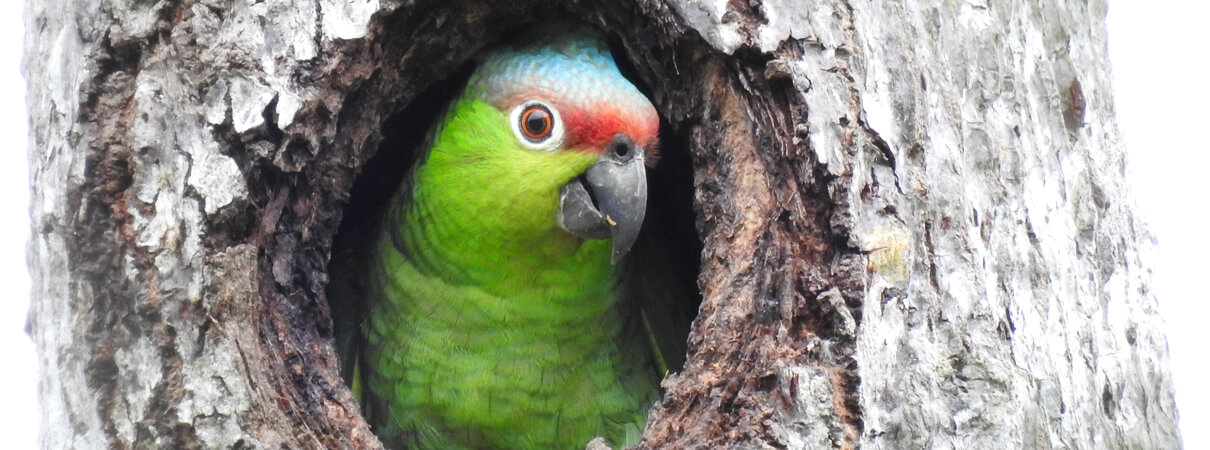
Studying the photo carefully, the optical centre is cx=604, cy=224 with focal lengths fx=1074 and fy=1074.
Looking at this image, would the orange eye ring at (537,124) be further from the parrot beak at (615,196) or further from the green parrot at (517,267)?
the parrot beak at (615,196)

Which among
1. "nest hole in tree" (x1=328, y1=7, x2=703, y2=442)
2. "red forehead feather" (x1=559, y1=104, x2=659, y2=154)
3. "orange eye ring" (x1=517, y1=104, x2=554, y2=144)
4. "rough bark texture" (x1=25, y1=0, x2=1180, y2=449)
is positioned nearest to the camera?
"rough bark texture" (x1=25, y1=0, x2=1180, y2=449)

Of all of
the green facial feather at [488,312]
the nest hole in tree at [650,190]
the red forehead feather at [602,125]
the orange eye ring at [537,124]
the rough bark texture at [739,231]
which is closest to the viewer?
the rough bark texture at [739,231]

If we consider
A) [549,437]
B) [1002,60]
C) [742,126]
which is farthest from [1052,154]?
[549,437]

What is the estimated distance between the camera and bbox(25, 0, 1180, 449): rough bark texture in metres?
3.07

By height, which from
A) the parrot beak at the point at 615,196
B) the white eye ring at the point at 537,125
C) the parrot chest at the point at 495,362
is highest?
the white eye ring at the point at 537,125

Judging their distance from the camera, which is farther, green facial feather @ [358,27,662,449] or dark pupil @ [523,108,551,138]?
green facial feather @ [358,27,662,449]

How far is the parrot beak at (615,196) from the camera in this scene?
12.5 ft

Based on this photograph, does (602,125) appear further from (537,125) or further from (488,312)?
(488,312)

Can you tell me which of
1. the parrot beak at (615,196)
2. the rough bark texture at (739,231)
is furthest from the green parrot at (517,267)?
the rough bark texture at (739,231)

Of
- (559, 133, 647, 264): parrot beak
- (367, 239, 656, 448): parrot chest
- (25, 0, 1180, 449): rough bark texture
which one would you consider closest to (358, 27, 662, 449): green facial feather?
(367, 239, 656, 448): parrot chest

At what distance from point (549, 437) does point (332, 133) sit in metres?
1.64

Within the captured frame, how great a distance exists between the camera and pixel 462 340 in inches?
169

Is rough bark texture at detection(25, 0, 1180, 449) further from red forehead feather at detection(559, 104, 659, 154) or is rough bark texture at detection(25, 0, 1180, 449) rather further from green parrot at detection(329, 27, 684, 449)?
green parrot at detection(329, 27, 684, 449)

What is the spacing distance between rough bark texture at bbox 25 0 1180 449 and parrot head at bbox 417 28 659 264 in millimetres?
327
